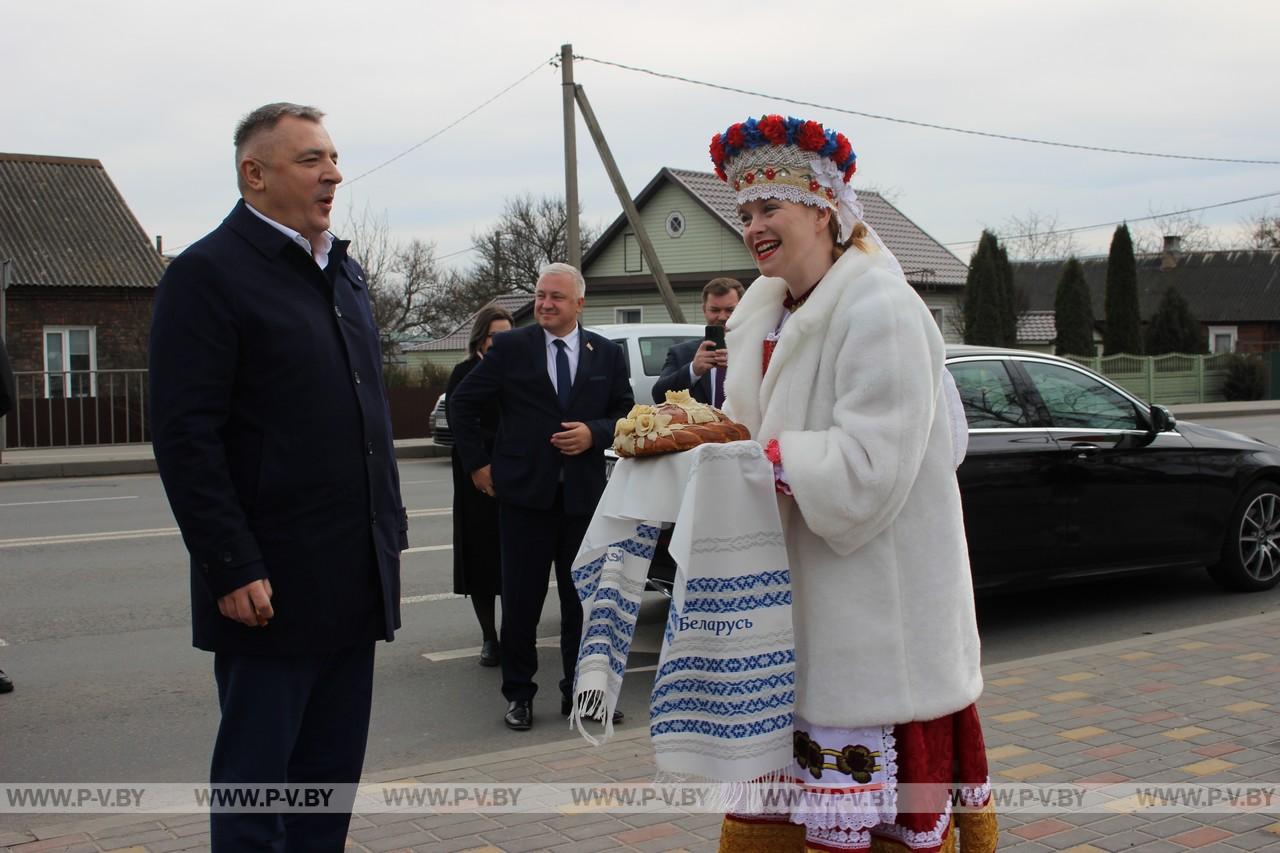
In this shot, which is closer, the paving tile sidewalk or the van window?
the paving tile sidewalk

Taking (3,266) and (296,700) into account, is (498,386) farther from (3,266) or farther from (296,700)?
(3,266)

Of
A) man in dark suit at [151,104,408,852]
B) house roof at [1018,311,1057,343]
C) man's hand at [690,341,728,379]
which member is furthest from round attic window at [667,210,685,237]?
man in dark suit at [151,104,408,852]

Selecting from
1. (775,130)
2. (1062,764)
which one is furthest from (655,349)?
(775,130)

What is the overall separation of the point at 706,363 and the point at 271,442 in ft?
12.5

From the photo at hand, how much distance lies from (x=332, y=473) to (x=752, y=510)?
1.09 metres

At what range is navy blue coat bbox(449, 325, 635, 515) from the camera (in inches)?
226

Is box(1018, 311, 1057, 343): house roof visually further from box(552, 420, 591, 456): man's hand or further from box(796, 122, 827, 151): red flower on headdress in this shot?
box(796, 122, 827, 151): red flower on headdress

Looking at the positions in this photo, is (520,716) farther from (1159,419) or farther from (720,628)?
(1159,419)

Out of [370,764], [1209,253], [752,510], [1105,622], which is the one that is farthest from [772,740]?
[1209,253]

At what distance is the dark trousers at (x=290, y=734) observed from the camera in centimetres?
308

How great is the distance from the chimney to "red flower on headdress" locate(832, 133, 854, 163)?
6477 centimetres

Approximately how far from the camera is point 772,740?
2.78m

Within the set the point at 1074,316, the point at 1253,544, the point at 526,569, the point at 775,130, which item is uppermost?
the point at 1074,316

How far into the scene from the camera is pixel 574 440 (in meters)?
5.67
